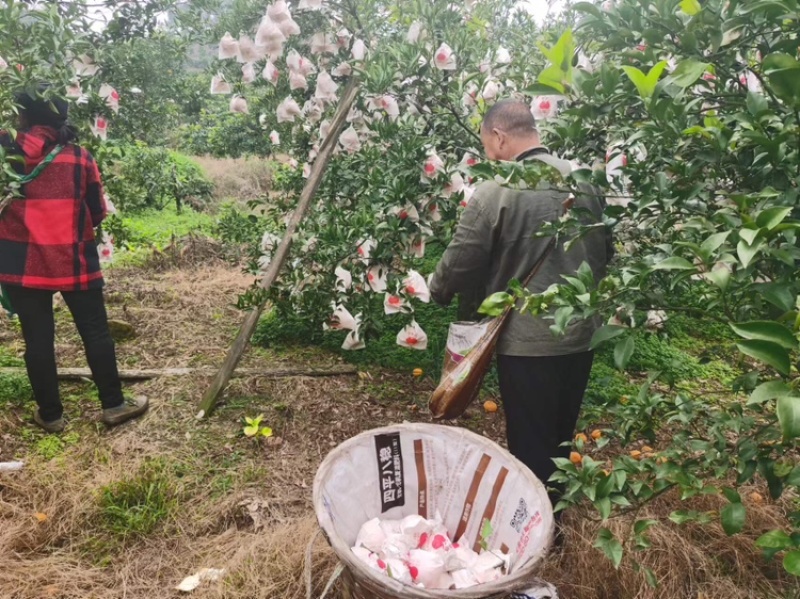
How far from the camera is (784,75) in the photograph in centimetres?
97

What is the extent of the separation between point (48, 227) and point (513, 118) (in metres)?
2.13

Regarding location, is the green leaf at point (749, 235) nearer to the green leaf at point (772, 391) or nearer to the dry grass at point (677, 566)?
the green leaf at point (772, 391)

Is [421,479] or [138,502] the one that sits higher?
[421,479]

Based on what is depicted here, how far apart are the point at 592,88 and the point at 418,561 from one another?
1408 mm

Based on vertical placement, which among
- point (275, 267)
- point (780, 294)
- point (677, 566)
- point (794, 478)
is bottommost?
point (677, 566)

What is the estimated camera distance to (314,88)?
3324mm

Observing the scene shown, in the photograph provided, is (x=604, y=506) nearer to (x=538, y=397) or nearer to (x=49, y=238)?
(x=538, y=397)

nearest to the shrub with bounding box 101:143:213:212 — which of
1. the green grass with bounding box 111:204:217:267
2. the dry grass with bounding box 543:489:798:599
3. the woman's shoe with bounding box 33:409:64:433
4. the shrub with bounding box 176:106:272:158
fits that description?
the green grass with bounding box 111:204:217:267

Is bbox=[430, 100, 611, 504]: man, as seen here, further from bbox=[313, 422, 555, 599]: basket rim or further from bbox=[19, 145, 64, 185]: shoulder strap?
bbox=[19, 145, 64, 185]: shoulder strap

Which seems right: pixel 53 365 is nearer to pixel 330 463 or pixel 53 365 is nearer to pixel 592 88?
pixel 330 463

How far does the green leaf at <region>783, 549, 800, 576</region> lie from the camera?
0.99 meters

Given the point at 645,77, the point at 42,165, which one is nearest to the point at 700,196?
the point at 645,77

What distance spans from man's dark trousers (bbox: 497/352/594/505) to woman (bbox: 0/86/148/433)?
2.02 m

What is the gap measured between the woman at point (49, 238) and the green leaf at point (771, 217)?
2637 mm
